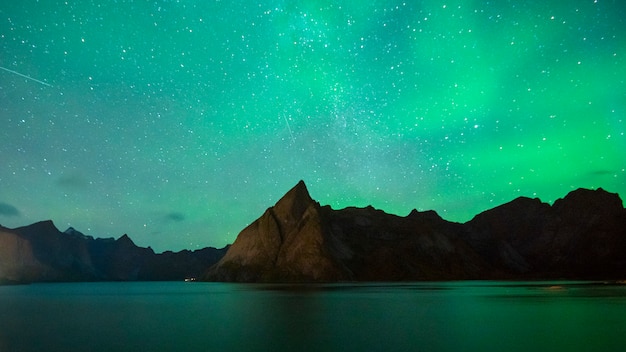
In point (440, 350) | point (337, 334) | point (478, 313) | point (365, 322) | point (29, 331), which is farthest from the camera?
point (478, 313)

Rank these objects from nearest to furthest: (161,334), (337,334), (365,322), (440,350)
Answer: (440,350)
(337,334)
(161,334)
(365,322)

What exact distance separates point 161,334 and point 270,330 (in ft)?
30.5

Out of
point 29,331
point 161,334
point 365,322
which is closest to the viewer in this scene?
point 161,334

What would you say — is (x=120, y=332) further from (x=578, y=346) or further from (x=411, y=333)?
(x=578, y=346)

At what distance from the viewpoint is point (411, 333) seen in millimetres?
38000

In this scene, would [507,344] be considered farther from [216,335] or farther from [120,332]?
[120,332]

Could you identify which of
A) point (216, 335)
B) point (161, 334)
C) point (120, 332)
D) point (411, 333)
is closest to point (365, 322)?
point (411, 333)

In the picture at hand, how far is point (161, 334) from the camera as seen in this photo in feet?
131

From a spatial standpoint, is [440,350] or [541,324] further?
Answer: [541,324]

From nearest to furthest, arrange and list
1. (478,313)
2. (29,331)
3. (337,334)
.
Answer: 1. (337,334)
2. (29,331)
3. (478,313)

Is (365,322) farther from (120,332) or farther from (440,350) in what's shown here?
(120,332)

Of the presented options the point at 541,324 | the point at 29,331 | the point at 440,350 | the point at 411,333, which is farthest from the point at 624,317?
the point at 29,331

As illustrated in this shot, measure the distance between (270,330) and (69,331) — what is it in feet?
62.4

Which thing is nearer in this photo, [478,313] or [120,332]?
[120,332]
